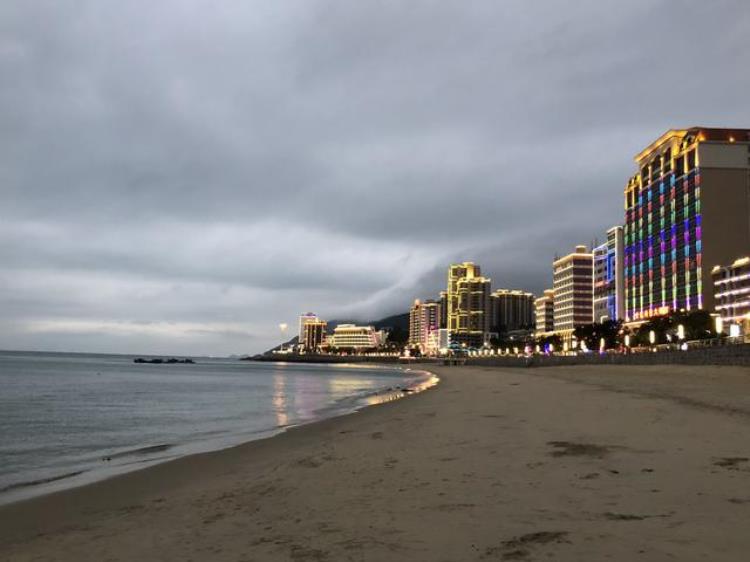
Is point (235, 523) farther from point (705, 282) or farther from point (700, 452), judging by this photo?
point (705, 282)

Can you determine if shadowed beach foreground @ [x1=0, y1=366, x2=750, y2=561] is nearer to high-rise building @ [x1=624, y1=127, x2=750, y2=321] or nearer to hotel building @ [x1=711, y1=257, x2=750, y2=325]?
hotel building @ [x1=711, y1=257, x2=750, y2=325]

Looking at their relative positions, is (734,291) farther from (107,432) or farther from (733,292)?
(107,432)

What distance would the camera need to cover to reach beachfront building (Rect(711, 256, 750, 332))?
14450cm

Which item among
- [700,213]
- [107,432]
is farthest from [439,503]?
[700,213]

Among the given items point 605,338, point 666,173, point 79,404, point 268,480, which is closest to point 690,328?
point 605,338

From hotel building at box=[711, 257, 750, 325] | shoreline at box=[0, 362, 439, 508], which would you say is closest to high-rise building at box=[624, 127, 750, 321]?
hotel building at box=[711, 257, 750, 325]

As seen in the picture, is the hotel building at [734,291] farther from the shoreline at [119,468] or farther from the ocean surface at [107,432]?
the shoreline at [119,468]

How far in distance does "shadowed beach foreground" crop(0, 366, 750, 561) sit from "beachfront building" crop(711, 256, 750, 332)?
148881mm

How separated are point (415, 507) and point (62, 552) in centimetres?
474

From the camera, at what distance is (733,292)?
150m

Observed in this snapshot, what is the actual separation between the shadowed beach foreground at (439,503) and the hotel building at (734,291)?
148881 mm

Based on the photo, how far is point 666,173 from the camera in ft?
623

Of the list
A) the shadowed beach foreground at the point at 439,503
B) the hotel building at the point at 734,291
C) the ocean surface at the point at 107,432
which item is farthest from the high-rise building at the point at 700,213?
the shadowed beach foreground at the point at 439,503

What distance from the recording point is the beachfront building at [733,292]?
474 feet
